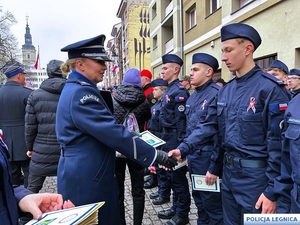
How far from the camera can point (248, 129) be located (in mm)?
2221

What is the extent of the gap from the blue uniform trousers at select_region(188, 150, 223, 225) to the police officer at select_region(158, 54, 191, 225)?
0.54m

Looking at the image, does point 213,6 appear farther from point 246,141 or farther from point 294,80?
point 246,141

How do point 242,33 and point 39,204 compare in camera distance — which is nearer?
point 39,204

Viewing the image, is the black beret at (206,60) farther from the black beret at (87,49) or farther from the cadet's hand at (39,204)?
the cadet's hand at (39,204)

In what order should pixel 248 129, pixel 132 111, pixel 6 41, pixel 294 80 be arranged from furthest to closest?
pixel 6 41 < pixel 294 80 < pixel 132 111 < pixel 248 129

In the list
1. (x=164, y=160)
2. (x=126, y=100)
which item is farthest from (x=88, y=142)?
(x=126, y=100)

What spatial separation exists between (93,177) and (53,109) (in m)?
1.76

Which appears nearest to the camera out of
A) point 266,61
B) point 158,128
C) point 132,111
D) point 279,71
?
point 132,111

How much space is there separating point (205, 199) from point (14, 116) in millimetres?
3094

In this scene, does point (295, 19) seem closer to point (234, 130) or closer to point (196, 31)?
point (234, 130)

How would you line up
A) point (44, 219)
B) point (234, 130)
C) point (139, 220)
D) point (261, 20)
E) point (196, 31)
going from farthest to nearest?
1. point (196, 31)
2. point (261, 20)
3. point (139, 220)
4. point (234, 130)
5. point (44, 219)

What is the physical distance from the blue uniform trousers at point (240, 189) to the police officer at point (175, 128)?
1.43 meters

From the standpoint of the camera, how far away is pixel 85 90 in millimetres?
2150

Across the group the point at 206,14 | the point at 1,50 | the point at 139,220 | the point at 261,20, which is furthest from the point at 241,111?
the point at 1,50
